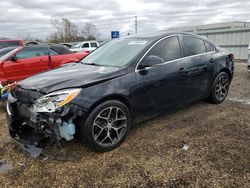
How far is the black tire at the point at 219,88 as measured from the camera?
485cm

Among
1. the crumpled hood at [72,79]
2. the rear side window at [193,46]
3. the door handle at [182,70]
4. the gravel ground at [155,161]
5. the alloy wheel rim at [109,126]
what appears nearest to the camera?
the gravel ground at [155,161]

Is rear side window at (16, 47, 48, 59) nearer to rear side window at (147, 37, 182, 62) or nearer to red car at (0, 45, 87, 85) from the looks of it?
red car at (0, 45, 87, 85)

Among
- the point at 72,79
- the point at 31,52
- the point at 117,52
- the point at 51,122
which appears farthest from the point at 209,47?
the point at 31,52

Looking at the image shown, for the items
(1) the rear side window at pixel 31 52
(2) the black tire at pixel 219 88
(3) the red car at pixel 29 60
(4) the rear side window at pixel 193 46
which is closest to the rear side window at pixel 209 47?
(4) the rear side window at pixel 193 46

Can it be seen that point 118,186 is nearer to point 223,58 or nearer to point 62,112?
point 62,112

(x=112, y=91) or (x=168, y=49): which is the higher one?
(x=168, y=49)

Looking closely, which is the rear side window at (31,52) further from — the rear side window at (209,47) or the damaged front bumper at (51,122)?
→ the rear side window at (209,47)

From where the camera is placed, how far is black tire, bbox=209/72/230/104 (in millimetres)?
4846

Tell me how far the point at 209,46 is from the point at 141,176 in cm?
333

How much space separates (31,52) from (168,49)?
15.7 feet

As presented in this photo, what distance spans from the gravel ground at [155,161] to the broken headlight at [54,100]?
760 mm

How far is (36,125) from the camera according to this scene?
9.42 feet

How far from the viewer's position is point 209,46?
15.7 feet

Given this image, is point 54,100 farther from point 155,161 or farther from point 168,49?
point 168,49
